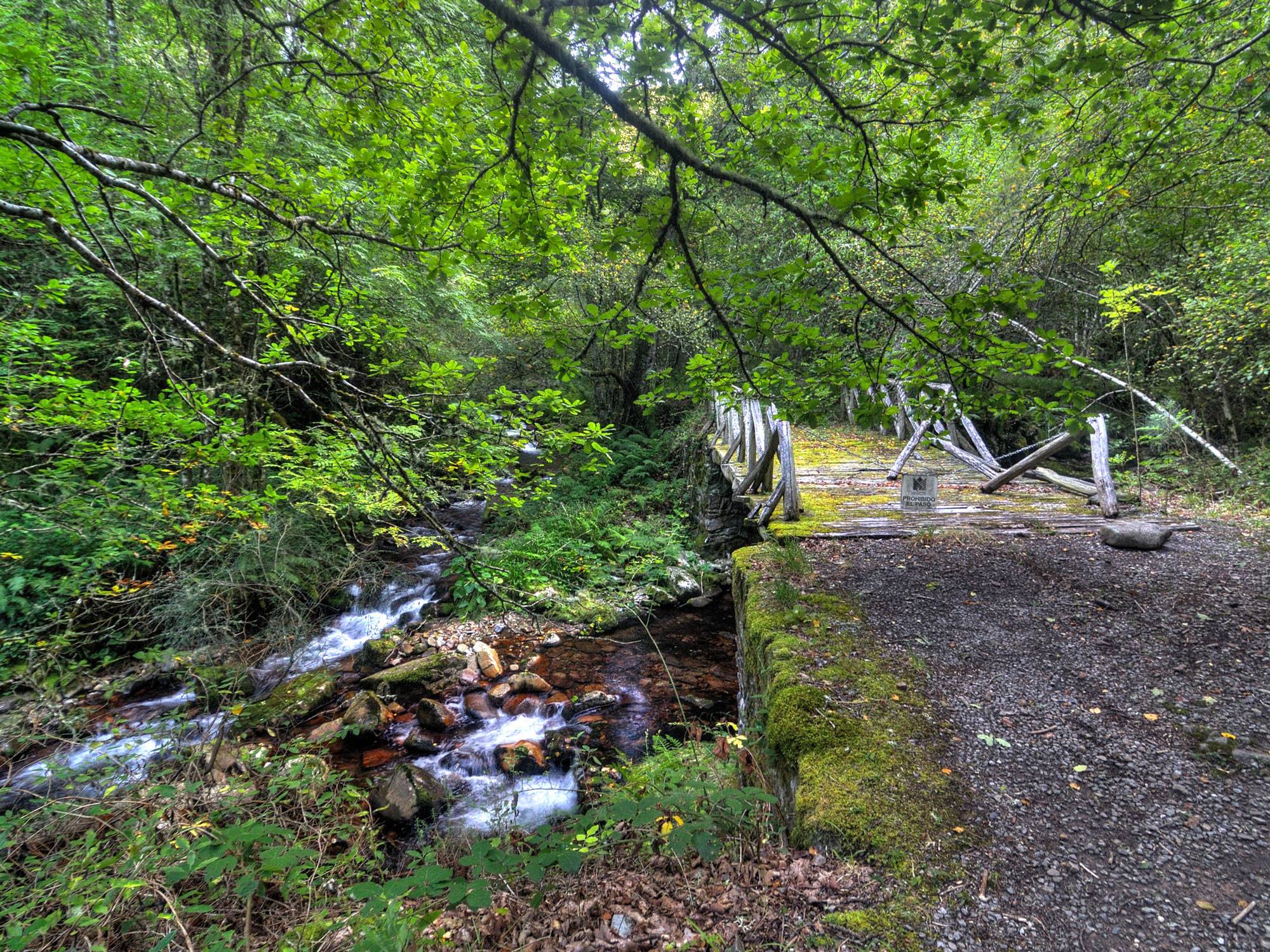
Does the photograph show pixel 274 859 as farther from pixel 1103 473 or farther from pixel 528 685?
pixel 1103 473

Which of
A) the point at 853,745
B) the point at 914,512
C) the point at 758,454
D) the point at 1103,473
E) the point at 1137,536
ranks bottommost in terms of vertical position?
the point at 853,745

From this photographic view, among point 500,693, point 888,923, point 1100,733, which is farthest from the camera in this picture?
point 500,693

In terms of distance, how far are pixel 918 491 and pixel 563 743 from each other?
4263 millimetres

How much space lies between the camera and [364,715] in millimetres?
4953

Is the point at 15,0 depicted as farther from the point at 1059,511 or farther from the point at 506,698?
the point at 1059,511

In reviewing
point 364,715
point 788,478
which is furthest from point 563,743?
point 788,478

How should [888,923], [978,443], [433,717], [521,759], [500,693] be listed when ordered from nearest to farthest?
A: 1. [888,923]
2. [521,759]
3. [433,717]
4. [500,693]
5. [978,443]

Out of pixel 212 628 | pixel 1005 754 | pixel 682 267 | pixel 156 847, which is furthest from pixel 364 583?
pixel 1005 754

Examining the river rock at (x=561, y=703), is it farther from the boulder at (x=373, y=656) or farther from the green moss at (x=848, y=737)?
the green moss at (x=848, y=737)

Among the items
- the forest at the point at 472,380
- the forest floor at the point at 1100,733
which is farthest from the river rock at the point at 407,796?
the forest floor at the point at 1100,733

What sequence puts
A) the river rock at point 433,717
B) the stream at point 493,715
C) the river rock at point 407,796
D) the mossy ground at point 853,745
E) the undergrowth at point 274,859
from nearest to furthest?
the mossy ground at point 853,745, the undergrowth at point 274,859, the river rock at point 407,796, the stream at point 493,715, the river rock at point 433,717

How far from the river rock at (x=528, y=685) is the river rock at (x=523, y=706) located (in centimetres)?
12

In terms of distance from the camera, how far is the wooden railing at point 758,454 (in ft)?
19.1

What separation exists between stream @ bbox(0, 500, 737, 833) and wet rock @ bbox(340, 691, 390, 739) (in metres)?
0.13
